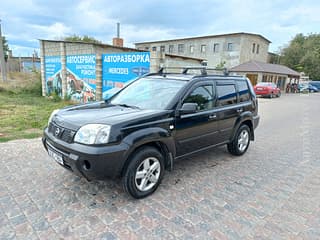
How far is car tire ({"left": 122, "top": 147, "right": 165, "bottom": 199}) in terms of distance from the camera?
2.72 meters

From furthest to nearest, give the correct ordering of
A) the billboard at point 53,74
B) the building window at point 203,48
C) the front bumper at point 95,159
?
1. the building window at point 203,48
2. the billboard at point 53,74
3. the front bumper at point 95,159

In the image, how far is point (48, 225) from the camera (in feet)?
7.67

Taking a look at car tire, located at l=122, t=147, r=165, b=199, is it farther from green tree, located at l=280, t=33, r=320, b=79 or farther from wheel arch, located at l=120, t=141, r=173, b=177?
green tree, located at l=280, t=33, r=320, b=79

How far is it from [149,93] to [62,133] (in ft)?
4.89

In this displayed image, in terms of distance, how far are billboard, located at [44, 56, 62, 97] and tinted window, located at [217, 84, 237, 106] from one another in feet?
36.5

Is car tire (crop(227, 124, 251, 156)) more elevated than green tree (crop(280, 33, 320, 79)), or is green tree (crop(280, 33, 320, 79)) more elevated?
green tree (crop(280, 33, 320, 79))

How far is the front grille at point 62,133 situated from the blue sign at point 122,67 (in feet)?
17.6

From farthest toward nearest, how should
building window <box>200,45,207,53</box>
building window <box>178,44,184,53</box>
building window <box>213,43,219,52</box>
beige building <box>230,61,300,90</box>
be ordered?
building window <box>178,44,184,53</box>, building window <box>200,45,207,53</box>, building window <box>213,43,219,52</box>, beige building <box>230,61,300,90</box>

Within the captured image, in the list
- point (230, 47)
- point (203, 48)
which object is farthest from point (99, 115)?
point (203, 48)

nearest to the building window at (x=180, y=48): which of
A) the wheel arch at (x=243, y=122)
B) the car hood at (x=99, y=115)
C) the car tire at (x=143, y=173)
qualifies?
the wheel arch at (x=243, y=122)

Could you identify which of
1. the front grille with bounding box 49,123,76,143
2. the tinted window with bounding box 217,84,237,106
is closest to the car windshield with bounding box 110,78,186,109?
the tinted window with bounding box 217,84,237,106

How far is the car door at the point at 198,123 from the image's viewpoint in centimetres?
327

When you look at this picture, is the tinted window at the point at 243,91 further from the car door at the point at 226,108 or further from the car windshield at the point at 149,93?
the car windshield at the point at 149,93

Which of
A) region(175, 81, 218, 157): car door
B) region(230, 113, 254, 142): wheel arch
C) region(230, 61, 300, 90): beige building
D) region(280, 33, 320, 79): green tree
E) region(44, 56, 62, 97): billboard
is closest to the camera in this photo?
region(175, 81, 218, 157): car door
